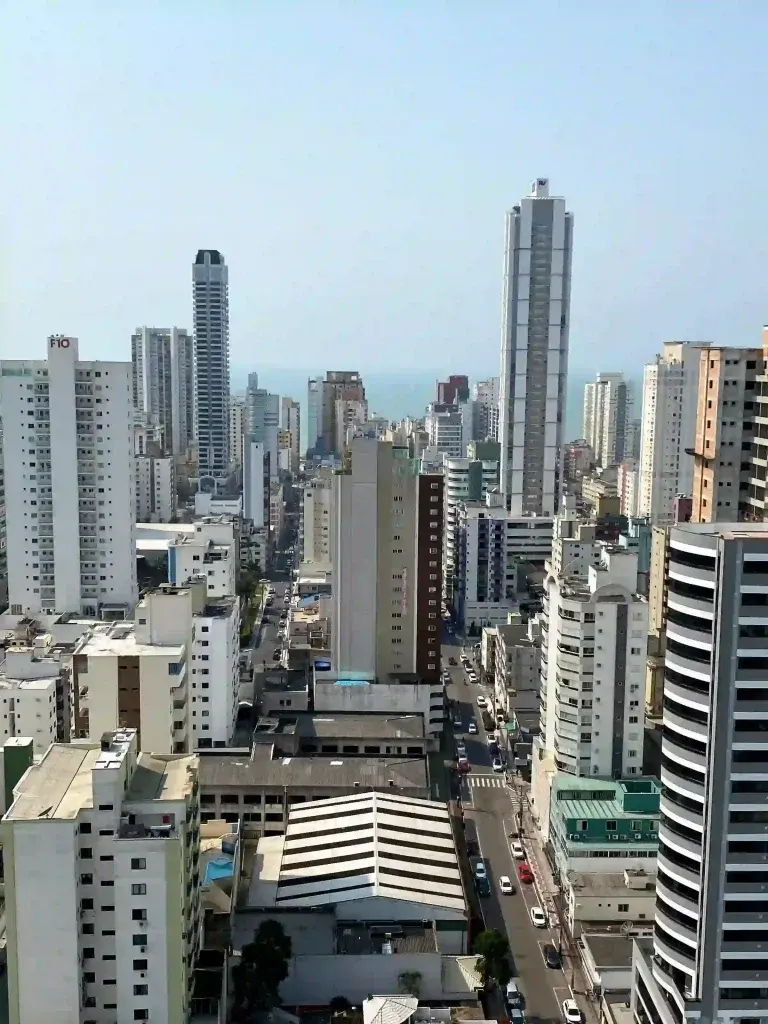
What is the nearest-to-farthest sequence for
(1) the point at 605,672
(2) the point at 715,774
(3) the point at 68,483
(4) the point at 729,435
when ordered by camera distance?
1. (2) the point at 715,774
2. (4) the point at 729,435
3. (1) the point at 605,672
4. (3) the point at 68,483

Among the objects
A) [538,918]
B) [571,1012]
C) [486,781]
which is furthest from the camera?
[486,781]

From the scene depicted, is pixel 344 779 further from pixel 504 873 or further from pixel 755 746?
pixel 755 746

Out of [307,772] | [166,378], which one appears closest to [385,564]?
[307,772]

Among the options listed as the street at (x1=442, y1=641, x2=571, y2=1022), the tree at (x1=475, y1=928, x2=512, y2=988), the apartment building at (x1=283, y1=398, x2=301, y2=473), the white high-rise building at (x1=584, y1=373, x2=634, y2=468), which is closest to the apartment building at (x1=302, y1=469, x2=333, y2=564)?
the street at (x1=442, y1=641, x2=571, y2=1022)

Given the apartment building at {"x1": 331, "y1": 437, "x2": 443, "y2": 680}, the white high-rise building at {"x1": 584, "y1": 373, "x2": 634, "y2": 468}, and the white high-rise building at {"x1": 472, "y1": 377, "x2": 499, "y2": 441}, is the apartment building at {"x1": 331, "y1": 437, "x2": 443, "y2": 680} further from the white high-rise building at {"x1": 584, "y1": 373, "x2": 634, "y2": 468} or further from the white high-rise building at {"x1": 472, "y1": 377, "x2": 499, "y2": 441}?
the white high-rise building at {"x1": 584, "y1": 373, "x2": 634, "y2": 468}

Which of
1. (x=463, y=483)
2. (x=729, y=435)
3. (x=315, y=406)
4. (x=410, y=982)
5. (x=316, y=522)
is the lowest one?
(x=410, y=982)

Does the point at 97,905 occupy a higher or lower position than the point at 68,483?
lower

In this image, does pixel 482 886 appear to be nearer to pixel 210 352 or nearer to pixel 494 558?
pixel 494 558

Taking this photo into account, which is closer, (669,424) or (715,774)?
(715,774)
